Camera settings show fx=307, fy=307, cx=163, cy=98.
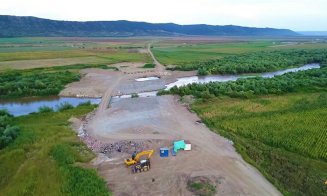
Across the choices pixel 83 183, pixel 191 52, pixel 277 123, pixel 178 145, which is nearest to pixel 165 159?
pixel 178 145

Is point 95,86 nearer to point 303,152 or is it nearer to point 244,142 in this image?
point 244,142

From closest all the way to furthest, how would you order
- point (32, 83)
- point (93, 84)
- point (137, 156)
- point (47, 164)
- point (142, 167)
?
point (142, 167) < point (47, 164) < point (137, 156) < point (32, 83) < point (93, 84)

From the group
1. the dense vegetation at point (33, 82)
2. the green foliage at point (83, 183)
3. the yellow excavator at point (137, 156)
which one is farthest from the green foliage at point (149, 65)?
the green foliage at point (83, 183)

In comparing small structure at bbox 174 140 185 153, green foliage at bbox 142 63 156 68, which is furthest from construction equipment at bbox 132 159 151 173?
green foliage at bbox 142 63 156 68

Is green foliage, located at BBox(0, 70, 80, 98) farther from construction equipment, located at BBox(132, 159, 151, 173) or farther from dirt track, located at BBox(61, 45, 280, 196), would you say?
construction equipment, located at BBox(132, 159, 151, 173)

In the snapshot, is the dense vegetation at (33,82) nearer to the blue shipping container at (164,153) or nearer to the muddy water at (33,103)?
the muddy water at (33,103)

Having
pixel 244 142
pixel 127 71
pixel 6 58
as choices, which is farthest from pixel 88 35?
pixel 244 142

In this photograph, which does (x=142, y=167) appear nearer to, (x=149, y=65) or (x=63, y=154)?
(x=63, y=154)
